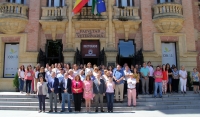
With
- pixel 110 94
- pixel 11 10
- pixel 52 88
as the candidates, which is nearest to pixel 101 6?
pixel 11 10

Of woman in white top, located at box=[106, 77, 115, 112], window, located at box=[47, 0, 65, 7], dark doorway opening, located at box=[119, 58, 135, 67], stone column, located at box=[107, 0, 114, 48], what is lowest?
woman in white top, located at box=[106, 77, 115, 112]

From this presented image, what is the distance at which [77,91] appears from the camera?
372 inches

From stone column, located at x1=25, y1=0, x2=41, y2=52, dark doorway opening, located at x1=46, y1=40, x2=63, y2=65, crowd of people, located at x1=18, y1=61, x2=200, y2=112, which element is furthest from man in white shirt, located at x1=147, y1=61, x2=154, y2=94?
stone column, located at x1=25, y1=0, x2=41, y2=52

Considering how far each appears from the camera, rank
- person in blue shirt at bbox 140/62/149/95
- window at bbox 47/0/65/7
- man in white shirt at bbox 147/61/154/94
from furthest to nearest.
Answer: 1. window at bbox 47/0/65/7
2. man in white shirt at bbox 147/61/154/94
3. person in blue shirt at bbox 140/62/149/95

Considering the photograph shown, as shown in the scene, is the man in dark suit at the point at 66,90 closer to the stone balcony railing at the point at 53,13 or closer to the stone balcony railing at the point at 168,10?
the stone balcony railing at the point at 53,13

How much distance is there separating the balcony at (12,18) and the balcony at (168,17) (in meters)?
9.83

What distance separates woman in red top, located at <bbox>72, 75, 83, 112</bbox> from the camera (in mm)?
9492

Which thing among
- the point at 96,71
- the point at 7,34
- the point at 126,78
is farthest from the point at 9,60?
the point at 126,78

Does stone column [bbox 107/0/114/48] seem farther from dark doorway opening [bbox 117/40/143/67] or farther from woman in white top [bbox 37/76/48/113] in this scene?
woman in white top [bbox 37/76/48/113]

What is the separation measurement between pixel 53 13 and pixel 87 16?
2659 millimetres

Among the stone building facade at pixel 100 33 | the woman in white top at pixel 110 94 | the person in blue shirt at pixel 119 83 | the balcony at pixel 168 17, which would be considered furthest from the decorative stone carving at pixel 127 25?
the woman in white top at pixel 110 94

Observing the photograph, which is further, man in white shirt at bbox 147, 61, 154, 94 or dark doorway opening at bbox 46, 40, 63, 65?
dark doorway opening at bbox 46, 40, 63, 65

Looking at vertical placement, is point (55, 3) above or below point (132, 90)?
above

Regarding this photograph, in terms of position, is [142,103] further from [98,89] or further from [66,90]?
[66,90]
